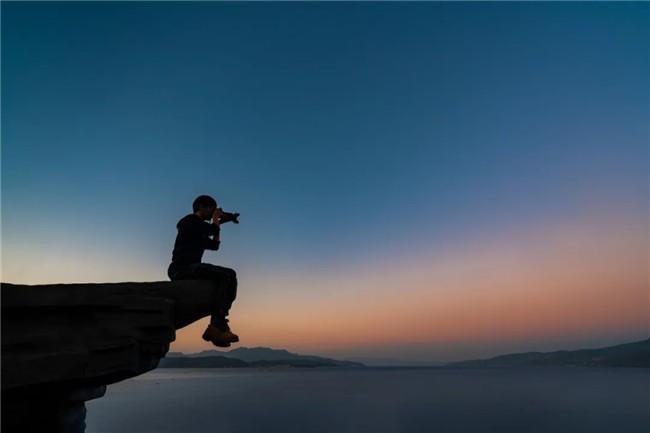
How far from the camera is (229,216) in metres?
8.75

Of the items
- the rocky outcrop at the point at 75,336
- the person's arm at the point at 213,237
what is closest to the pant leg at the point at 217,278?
the rocky outcrop at the point at 75,336

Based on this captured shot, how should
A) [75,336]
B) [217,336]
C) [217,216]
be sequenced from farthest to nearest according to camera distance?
[217,216]
[217,336]
[75,336]

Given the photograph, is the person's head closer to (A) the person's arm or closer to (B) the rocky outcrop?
(A) the person's arm

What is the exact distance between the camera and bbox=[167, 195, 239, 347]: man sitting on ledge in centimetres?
850

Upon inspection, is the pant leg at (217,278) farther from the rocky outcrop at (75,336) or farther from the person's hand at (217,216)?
the person's hand at (217,216)

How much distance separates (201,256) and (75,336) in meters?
2.62

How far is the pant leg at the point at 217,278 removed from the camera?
8.63 meters

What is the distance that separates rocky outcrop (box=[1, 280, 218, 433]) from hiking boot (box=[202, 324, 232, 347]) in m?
0.47

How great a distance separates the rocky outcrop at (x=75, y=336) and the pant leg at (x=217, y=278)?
0.42 feet

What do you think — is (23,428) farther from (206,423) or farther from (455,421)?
(455,421)

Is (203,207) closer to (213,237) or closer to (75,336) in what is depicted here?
(213,237)

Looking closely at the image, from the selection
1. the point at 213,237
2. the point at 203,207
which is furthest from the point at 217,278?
the point at 203,207

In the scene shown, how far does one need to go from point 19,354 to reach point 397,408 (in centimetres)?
6283

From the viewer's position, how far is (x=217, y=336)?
8.37 m
